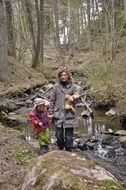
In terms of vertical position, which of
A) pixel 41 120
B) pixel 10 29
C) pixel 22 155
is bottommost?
pixel 22 155

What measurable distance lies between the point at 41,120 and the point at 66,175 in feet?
11.4

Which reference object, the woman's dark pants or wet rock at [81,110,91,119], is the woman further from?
wet rock at [81,110,91,119]

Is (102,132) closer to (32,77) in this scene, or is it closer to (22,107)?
(22,107)

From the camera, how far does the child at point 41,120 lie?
25.7 feet

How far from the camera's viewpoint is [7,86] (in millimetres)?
17641

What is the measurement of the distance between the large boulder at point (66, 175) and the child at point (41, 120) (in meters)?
2.61

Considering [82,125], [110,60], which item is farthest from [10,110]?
[110,60]

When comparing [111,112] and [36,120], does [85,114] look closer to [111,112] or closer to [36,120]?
[111,112]

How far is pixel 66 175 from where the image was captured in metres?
4.53

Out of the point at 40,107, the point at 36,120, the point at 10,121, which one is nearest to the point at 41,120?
the point at 36,120

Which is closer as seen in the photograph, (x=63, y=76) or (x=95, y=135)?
(x=63, y=76)

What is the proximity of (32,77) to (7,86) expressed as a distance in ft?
13.6

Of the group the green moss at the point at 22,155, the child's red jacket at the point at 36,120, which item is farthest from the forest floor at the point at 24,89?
the child's red jacket at the point at 36,120

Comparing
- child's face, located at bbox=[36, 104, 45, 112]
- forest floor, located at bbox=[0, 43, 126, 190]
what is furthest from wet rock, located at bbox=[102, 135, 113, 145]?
child's face, located at bbox=[36, 104, 45, 112]
